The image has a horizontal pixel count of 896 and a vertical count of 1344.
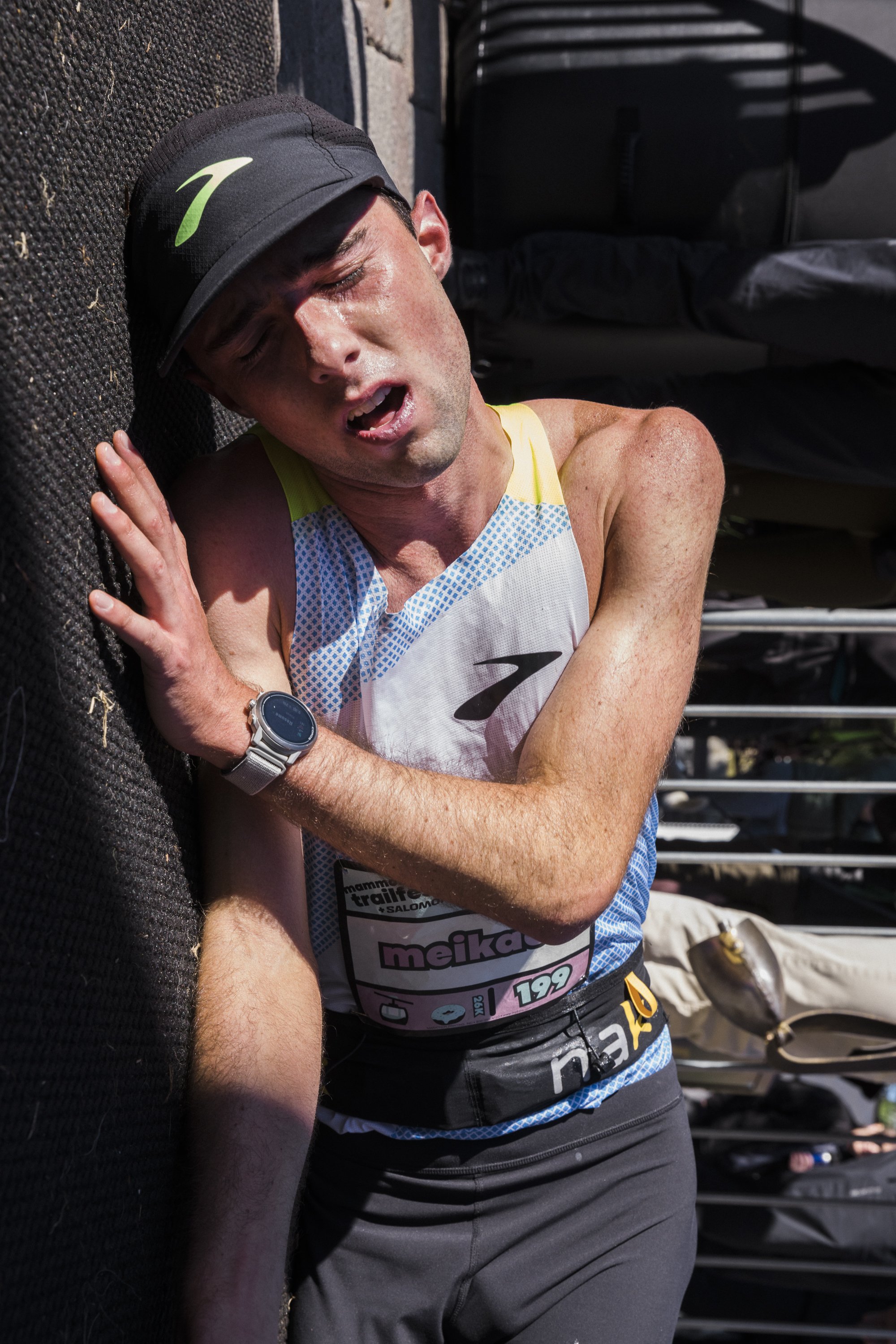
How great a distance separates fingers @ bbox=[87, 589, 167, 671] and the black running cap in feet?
1.24

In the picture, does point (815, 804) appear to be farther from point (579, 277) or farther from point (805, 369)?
point (579, 277)

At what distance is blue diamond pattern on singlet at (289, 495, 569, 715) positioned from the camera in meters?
1.72

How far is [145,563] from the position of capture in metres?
1.37

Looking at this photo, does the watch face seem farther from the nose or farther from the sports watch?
the nose

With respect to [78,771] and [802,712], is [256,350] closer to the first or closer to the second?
[78,771]

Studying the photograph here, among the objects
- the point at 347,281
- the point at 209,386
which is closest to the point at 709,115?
the point at 347,281

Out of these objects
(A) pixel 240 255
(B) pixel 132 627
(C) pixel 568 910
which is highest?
(A) pixel 240 255

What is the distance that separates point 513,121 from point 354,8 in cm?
56

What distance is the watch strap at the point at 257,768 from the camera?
4.77 feet

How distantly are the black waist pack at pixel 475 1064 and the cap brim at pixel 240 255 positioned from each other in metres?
1.15

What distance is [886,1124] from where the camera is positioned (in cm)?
457

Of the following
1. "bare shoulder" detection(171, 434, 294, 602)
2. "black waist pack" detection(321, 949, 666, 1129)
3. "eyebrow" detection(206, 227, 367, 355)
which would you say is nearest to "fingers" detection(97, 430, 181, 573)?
"bare shoulder" detection(171, 434, 294, 602)

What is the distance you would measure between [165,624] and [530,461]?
0.77 meters

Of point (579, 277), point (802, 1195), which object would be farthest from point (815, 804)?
point (579, 277)
